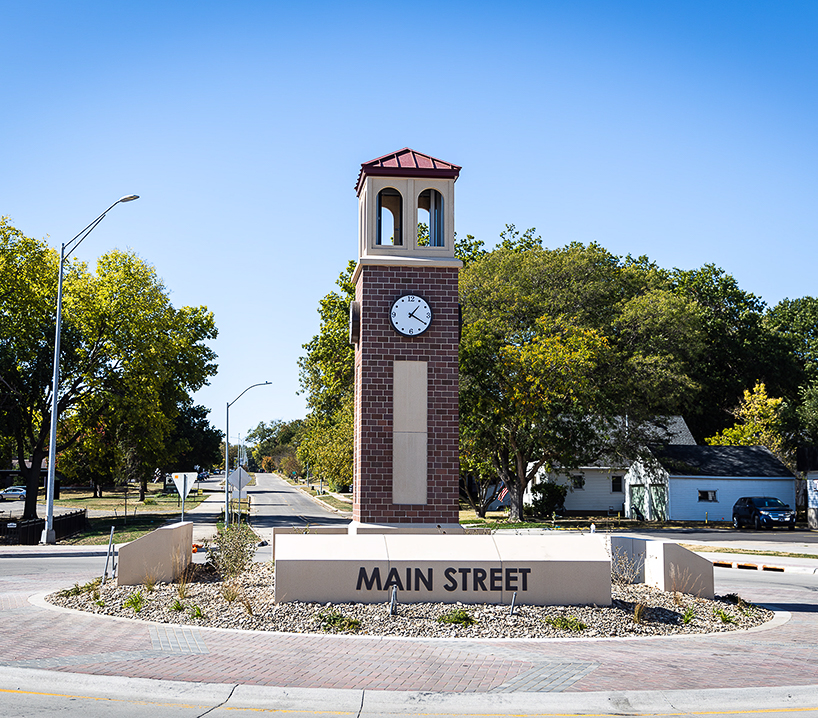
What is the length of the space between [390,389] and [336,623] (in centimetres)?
664

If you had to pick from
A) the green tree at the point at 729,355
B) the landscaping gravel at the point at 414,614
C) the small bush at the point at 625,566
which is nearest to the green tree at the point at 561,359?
the green tree at the point at 729,355

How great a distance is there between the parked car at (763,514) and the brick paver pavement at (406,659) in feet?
113

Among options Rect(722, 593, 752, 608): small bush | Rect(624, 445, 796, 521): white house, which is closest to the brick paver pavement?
Rect(722, 593, 752, 608): small bush

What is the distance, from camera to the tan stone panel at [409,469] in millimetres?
16844

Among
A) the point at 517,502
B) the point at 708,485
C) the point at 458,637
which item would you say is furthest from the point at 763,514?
the point at 458,637

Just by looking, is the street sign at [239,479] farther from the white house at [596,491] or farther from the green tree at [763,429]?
the green tree at [763,429]

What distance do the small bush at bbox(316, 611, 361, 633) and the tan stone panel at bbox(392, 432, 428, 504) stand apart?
537 centimetres

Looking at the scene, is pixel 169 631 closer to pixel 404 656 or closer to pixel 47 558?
pixel 404 656

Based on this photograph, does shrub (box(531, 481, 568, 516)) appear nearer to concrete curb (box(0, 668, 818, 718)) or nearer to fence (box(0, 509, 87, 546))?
fence (box(0, 509, 87, 546))

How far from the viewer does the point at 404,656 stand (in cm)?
967

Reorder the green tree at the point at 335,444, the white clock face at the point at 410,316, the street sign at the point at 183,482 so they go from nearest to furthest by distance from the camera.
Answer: the white clock face at the point at 410,316
the street sign at the point at 183,482
the green tree at the point at 335,444

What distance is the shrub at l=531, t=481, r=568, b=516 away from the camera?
50594mm

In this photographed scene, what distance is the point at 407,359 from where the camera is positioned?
17.3 m

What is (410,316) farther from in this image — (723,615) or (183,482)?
(183,482)
